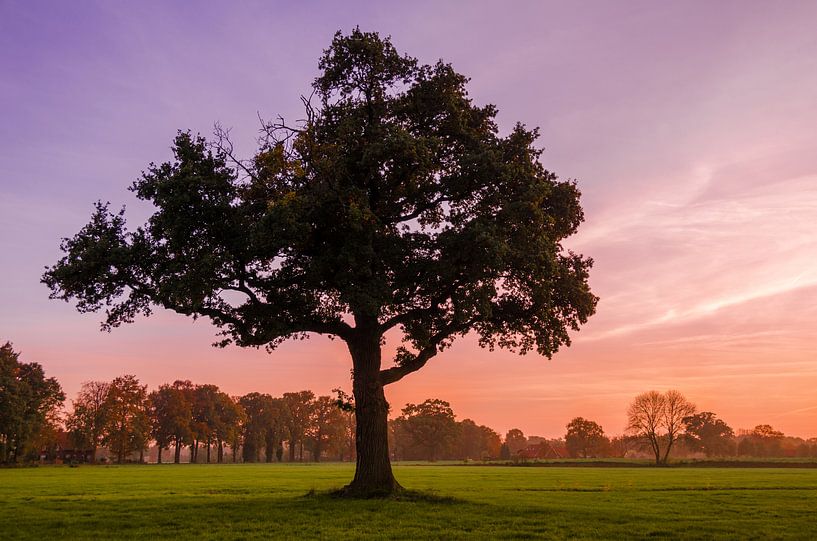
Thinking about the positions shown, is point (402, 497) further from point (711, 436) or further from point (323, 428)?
point (711, 436)

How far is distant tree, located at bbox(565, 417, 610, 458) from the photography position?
181000 mm

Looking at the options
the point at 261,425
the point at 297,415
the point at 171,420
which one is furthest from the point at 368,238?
the point at 297,415

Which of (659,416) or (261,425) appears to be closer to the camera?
(659,416)

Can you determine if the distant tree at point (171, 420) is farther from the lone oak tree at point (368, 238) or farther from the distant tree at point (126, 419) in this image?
the lone oak tree at point (368, 238)

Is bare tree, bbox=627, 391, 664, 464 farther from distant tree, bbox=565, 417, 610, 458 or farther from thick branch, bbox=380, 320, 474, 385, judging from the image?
thick branch, bbox=380, 320, 474, 385

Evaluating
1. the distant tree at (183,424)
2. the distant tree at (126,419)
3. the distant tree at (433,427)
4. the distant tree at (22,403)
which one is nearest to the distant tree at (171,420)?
the distant tree at (183,424)

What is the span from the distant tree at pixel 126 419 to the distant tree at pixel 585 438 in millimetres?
118066

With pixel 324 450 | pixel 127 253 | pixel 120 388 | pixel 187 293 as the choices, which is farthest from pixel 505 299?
pixel 324 450

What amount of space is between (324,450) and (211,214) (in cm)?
16433

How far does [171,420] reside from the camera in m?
144

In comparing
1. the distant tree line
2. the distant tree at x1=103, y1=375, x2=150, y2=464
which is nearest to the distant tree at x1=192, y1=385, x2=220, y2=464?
the distant tree line

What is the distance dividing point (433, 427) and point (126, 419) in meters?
83.2

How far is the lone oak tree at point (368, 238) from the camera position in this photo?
1033 inches

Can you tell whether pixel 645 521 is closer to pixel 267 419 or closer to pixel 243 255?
pixel 243 255
